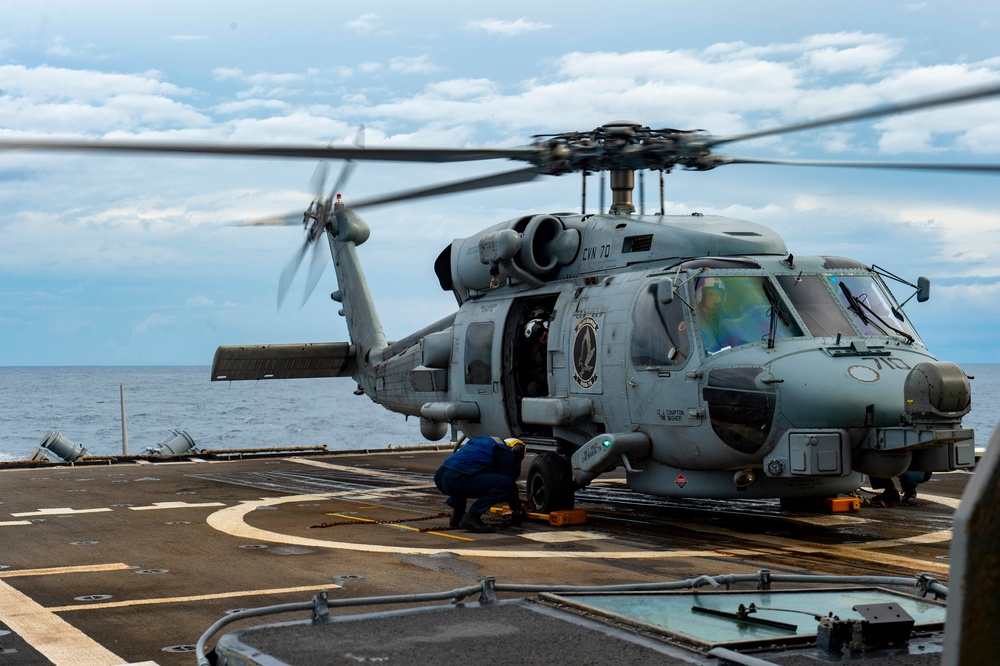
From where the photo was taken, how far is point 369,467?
22266 mm

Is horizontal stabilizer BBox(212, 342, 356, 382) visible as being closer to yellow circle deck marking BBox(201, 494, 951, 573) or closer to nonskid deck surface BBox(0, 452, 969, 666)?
nonskid deck surface BBox(0, 452, 969, 666)

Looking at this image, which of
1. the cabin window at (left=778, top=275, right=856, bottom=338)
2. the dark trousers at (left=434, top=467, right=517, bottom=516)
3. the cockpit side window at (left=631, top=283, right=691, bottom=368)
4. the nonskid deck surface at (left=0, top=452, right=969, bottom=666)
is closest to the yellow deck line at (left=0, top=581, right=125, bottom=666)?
the nonskid deck surface at (left=0, top=452, right=969, bottom=666)

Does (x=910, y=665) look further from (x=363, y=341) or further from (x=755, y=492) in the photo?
(x=363, y=341)

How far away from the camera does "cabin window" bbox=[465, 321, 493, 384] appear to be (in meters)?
15.4

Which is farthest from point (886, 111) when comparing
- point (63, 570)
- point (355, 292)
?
point (355, 292)

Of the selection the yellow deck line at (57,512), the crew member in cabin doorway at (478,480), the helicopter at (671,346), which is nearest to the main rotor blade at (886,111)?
the helicopter at (671,346)

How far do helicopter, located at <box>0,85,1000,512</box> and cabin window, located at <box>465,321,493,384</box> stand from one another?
28mm

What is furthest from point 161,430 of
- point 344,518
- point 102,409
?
point 344,518

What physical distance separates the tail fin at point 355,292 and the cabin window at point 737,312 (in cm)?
938

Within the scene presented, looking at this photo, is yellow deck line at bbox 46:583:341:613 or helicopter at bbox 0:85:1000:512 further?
helicopter at bbox 0:85:1000:512

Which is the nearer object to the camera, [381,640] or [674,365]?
[381,640]

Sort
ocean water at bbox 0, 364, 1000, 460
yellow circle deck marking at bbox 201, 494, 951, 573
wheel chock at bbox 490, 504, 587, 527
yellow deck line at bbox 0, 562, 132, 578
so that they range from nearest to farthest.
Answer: yellow deck line at bbox 0, 562, 132, 578 < yellow circle deck marking at bbox 201, 494, 951, 573 < wheel chock at bbox 490, 504, 587, 527 < ocean water at bbox 0, 364, 1000, 460

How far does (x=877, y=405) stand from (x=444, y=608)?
773 centimetres

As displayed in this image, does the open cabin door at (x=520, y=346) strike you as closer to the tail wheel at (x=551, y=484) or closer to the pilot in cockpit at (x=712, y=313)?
the tail wheel at (x=551, y=484)
